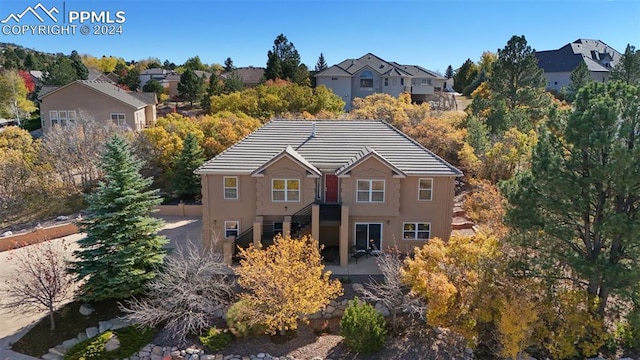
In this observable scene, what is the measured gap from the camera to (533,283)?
1684 centimetres

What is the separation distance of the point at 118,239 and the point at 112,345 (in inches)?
171

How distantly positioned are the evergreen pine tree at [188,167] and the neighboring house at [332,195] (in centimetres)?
1012

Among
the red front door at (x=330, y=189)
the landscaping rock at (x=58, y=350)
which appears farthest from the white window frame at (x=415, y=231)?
the landscaping rock at (x=58, y=350)

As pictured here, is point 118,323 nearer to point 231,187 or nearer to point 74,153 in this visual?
point 231,187

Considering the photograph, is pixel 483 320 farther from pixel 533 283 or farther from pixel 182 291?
pixel 182 291

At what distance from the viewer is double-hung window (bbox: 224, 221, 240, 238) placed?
2416 cm

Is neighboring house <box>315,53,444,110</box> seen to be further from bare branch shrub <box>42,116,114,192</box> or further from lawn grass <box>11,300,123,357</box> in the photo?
lawn grass <box>11,300,123,357</box>

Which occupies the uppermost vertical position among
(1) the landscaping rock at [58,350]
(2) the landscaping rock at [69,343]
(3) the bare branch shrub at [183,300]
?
(3) the bare branch shrub at [183,300]

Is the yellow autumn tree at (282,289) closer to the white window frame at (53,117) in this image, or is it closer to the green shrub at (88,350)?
the green shrub at (88,350)

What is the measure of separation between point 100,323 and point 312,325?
8940 mm

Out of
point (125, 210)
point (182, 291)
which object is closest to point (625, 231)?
point (182, 291)

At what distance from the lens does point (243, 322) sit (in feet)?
59.4

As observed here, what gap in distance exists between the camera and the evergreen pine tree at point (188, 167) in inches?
1332

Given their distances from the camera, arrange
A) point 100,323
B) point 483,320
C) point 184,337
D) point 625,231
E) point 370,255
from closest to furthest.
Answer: point 625,231, point 483,320, point 184,337, point 100,323, point 370,255
